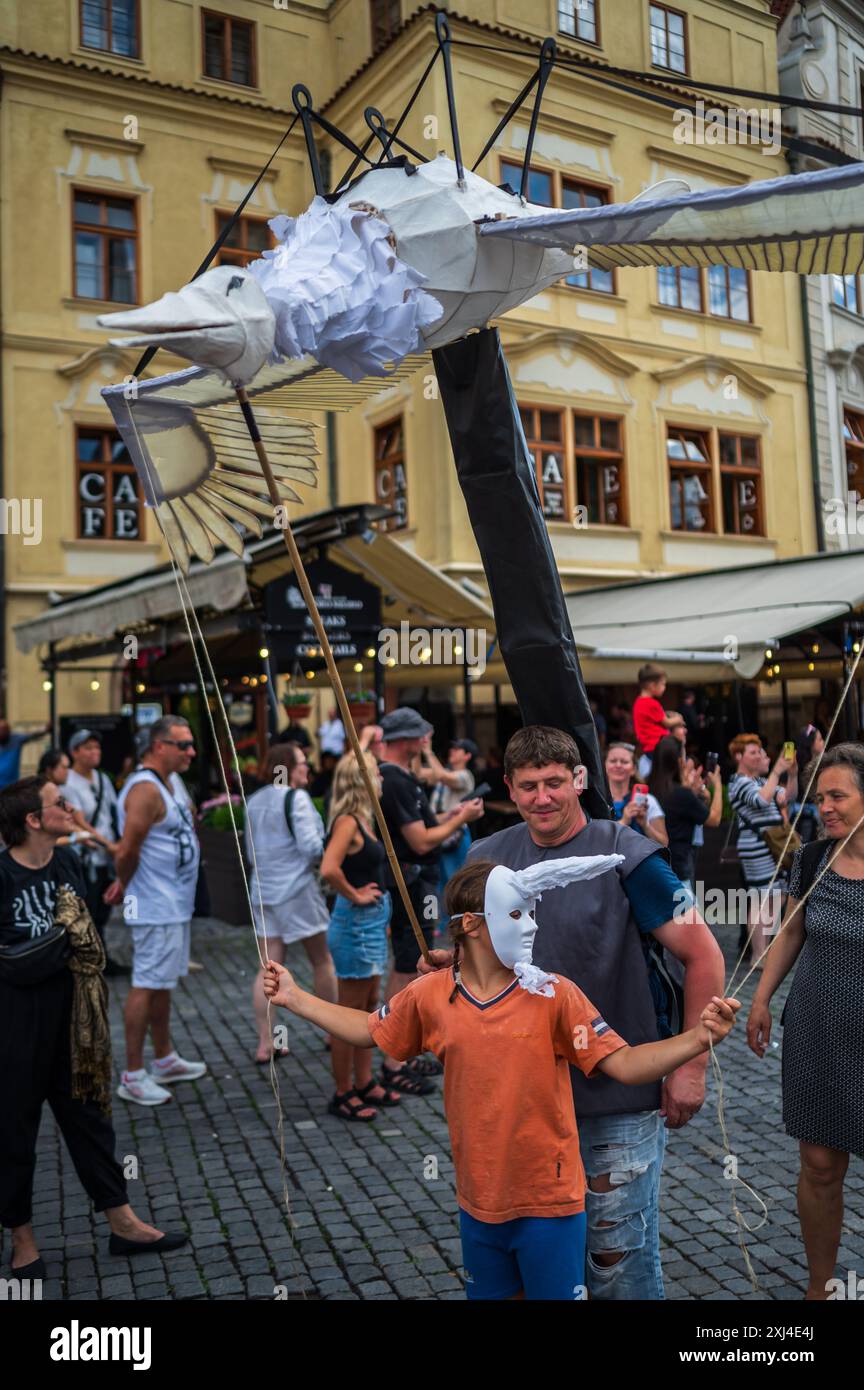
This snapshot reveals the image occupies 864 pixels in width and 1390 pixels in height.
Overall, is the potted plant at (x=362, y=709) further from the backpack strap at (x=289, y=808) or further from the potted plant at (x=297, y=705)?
the backpack strap at (x=289, y=808)

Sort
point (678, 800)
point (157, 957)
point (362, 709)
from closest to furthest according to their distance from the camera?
point (157, 957), point (678, 800), point (362, 709)

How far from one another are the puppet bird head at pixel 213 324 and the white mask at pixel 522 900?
3.78 feet

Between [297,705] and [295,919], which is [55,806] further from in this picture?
[297,705]

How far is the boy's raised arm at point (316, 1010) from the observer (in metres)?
2.47

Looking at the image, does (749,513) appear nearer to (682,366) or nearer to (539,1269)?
(682,366)

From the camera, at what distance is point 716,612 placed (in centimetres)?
1309

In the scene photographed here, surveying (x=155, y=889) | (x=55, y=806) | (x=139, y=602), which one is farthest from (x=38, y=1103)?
(x=139, y=602)

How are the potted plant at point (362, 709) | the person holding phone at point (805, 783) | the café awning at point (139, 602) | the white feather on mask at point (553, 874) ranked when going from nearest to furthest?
the white feather on mask at point (553, 874)
the person holding phone at point (805, 783)
the café awning at point (139, 602)
the potted plant at point (362, 709)

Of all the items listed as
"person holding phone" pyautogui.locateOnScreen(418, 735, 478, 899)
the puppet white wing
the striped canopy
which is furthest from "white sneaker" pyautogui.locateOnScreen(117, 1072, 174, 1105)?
the striped canopy

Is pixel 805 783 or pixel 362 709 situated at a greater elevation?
pixel 362 709

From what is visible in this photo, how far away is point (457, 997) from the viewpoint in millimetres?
2367

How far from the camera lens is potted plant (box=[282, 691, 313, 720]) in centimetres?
1128

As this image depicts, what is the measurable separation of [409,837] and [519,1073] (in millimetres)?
3003

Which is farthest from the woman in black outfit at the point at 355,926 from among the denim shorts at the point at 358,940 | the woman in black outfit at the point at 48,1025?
the woman in black outfit at the point at 48,1025
